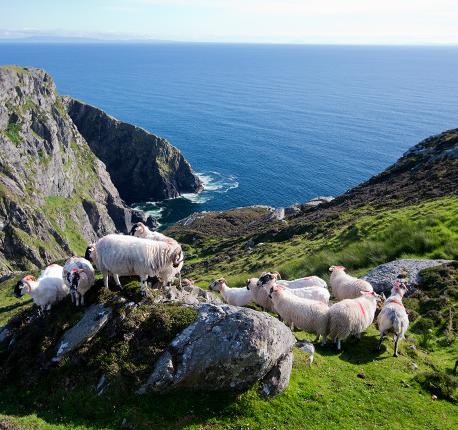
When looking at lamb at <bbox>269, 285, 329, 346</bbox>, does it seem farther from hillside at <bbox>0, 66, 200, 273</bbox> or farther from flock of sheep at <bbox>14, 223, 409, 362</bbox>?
hillside at <bbox>0, 66, 200, 273</bbox>

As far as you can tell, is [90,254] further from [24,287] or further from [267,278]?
[267,278]

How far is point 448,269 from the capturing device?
30.0 meters

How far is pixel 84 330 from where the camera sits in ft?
59.3

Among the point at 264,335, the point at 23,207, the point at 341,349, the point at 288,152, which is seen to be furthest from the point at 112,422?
the point at 288,152

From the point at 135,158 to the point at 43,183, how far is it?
5064 centimetres

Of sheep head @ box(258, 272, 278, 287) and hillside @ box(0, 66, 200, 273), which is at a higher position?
sheep head @ box(258, 272, 278, 287)

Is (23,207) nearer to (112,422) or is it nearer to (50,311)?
(50,311)

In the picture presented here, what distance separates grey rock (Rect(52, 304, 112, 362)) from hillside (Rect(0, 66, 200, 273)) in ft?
266

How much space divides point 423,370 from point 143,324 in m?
13.0

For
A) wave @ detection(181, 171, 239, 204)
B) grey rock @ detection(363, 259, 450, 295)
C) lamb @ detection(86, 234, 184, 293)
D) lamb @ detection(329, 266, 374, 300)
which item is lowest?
wave @ detection(181, 171, 239, 204)

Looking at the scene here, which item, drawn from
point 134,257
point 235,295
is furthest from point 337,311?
point 134,257

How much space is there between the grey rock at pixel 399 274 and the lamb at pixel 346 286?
3535 mm

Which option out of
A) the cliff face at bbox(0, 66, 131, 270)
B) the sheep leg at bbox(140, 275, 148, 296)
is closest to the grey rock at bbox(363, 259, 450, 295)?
the sheep leg at bbox(140, 275, 148, 296)

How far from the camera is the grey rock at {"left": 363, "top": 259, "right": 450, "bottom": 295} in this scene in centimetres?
2983
